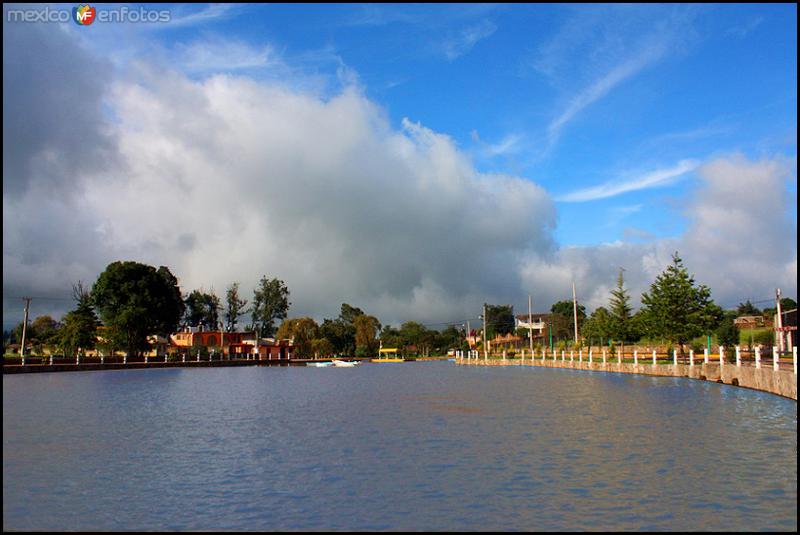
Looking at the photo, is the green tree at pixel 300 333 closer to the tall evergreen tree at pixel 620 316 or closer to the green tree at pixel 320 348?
the green tree at pixel 320 348

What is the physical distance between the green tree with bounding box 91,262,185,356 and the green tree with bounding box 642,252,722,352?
7436 cm

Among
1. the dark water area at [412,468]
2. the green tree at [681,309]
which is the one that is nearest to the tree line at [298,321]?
the green tree at [681,309]

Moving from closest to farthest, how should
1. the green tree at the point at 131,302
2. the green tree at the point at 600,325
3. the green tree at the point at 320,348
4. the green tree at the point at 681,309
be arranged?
the green tree at the point at 681,309 → the green tree at the point at 600,325 → the green tree at the point at 131,302 → the green tree at the point at 320,348

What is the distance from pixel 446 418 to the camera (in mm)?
28219

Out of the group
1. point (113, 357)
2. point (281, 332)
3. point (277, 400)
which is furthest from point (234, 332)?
point (277, 400)

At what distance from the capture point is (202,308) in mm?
150375

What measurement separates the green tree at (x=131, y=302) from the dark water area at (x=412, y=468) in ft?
231

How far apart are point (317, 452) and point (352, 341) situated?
153 meters

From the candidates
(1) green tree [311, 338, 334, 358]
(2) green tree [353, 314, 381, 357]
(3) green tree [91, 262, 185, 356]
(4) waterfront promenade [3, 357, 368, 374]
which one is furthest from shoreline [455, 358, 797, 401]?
(2) green tree [353, 314, 381, 357]

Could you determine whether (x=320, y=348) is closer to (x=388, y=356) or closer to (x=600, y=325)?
(x=388, y=356)

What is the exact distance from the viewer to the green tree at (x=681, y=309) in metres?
59.6

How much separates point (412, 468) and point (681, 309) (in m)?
49.8

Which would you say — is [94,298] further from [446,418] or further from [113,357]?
[446,418]

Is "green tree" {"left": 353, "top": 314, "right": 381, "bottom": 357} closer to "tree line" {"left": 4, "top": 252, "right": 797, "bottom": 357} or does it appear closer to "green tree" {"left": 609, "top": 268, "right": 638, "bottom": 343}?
"tree line" {"left": 4, "top": 252, "right": 797, "bottom": 357}
